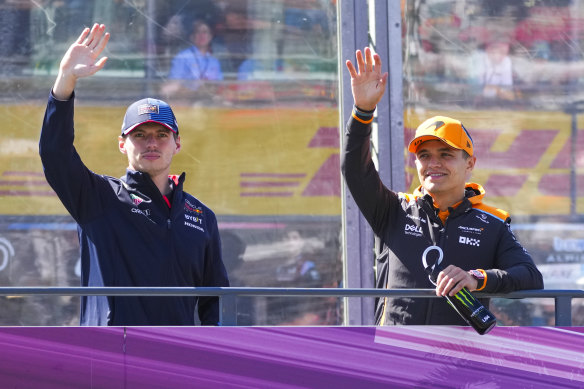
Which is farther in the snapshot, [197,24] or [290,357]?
[197,24]

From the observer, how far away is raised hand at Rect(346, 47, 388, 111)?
10.8 ft

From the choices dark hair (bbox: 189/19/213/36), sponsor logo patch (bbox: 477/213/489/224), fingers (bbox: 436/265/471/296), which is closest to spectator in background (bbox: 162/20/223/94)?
dark hair (bbox: 189/19/213/36)

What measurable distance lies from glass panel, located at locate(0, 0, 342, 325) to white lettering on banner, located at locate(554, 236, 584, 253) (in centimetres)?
119

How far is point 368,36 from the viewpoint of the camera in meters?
4.65

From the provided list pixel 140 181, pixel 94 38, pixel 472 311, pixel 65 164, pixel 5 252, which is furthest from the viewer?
pixel 5 252

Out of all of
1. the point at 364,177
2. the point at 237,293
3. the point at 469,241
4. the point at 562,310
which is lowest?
the point at 562,310

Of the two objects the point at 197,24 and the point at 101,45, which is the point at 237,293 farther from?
the point at 197,24

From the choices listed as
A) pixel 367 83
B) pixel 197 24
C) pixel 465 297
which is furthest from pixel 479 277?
pixel 197 24

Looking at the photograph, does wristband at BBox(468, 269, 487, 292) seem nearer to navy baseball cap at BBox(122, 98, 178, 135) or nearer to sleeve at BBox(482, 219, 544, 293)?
sleeve at BBox(482, 219, 544, 293)

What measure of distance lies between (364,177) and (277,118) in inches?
61.3

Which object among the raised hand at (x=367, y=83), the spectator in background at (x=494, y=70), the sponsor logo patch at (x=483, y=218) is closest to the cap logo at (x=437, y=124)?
the raised hand at (x=367, y=83)

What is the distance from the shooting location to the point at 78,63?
121 inches

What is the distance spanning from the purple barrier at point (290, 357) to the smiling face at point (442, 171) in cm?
57

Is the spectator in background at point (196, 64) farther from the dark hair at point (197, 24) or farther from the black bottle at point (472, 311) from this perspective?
the black bottle at point (472, 311)
